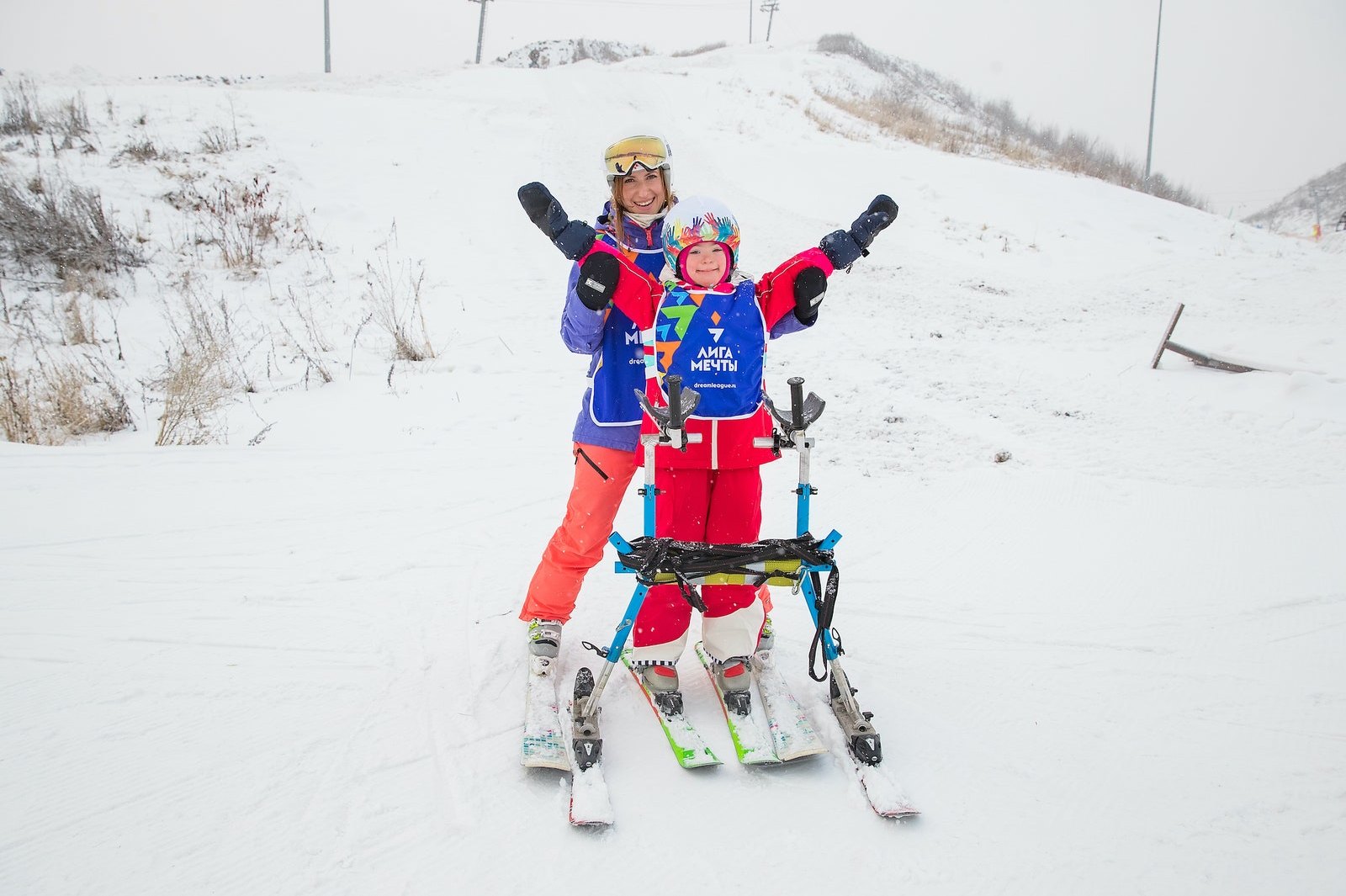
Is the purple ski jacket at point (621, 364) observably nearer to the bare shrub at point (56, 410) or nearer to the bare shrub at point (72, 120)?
the bare shrub at point (56, 410)

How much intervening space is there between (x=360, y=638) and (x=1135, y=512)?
4330 mm

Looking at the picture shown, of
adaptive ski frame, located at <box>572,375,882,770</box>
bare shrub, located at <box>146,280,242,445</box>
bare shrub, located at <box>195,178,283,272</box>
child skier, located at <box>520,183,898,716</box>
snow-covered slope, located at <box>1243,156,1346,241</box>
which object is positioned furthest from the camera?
snow-covered slope, located at <box>1243,156,1346,241</box>

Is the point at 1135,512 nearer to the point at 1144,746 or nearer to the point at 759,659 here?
the point at 1144,746

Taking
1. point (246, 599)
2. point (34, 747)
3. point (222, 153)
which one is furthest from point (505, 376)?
point (222, 153)

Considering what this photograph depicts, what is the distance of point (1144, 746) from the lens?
270cm

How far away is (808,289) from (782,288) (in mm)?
99

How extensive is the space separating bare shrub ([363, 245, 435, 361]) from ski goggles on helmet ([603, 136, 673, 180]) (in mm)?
4810

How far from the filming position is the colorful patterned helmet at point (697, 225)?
262cm

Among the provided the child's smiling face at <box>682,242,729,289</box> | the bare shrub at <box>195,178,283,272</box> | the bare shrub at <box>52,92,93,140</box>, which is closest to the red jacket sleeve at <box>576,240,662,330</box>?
the child's smiling face at <box>682,242,729,289</box>

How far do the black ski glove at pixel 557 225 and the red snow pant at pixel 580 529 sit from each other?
816 millimetres

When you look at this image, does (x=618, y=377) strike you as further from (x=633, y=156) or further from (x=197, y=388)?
(x=197, y=388)

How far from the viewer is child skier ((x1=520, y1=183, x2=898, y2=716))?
2.63 metres

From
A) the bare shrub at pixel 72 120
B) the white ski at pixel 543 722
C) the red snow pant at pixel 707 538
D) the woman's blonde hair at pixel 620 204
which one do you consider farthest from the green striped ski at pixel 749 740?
the bare shrub at pixel 72 120

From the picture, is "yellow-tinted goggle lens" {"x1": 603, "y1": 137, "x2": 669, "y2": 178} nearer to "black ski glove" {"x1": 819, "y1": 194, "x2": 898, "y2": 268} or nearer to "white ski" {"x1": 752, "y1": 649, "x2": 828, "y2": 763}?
"black ski glove" {"x1": 819, "y1": 194, "x2": 898, "y2": 268}
